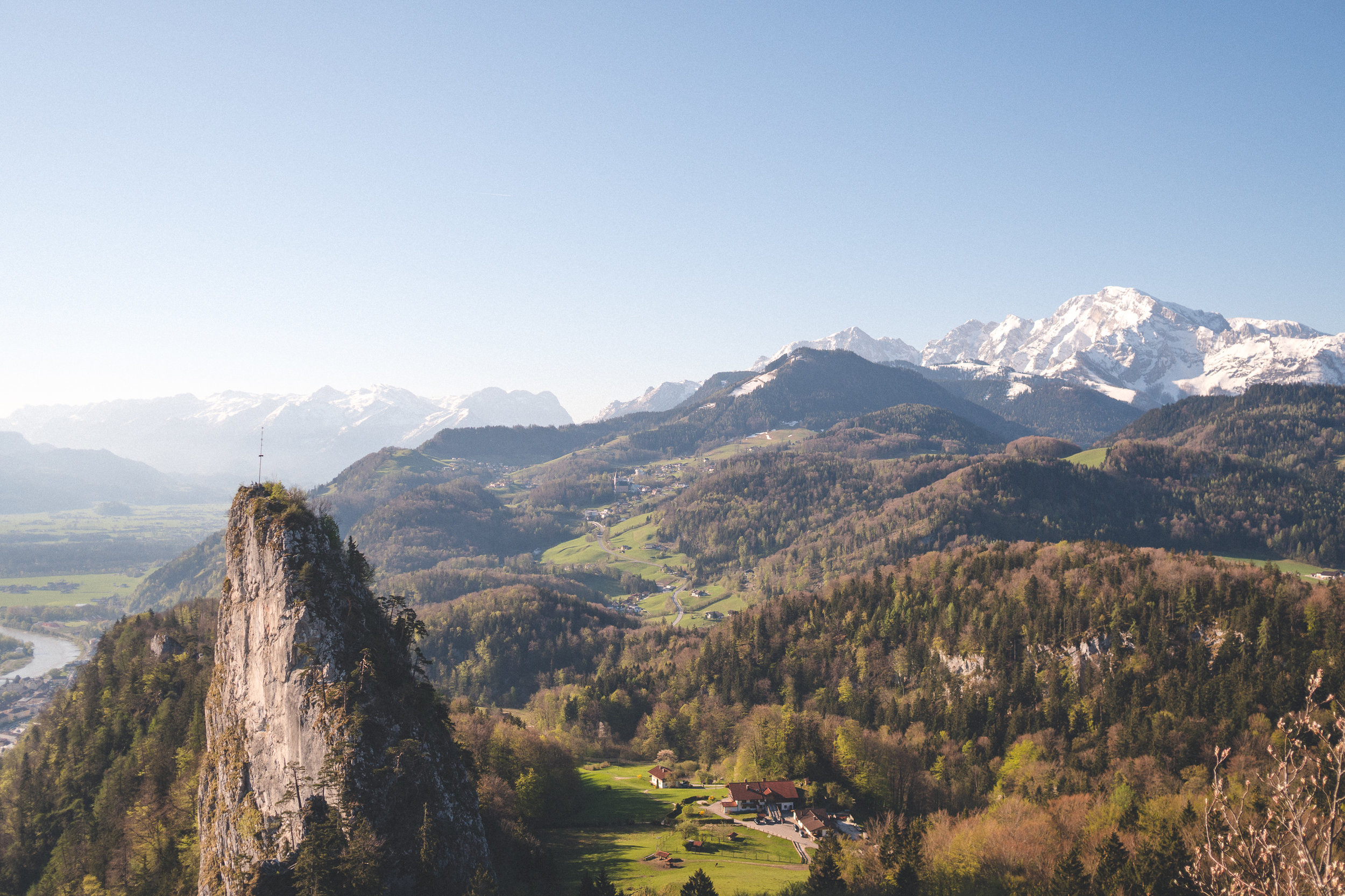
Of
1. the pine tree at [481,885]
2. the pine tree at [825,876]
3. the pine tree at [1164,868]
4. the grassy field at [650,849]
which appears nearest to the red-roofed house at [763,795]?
the grassy field at [650,849]

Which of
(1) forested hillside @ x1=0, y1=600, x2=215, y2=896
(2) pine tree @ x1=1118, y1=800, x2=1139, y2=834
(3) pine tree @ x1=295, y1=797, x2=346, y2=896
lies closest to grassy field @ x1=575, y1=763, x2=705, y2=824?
(3) pine tree @ x1=295, y1=797, x2=346, y2=896

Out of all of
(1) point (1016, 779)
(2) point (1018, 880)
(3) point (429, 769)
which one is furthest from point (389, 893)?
(1) point (1016, 779)

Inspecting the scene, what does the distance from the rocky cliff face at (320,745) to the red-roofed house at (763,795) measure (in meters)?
37.1

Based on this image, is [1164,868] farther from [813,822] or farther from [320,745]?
[320,745]

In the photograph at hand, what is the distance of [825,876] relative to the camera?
191ft

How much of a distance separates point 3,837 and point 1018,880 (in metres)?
131

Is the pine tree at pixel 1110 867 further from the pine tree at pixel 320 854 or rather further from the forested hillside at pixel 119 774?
the forested hillside at pixel 119 774

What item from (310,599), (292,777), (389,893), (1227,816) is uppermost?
(1227,816)

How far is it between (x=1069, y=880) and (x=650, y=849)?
120 feet

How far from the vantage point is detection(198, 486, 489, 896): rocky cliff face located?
167ft

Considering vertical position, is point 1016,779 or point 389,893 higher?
point 389,893

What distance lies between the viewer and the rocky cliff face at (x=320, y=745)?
50.9 m

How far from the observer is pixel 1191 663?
115 meters

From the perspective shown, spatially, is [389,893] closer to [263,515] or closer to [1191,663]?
[263,515]
